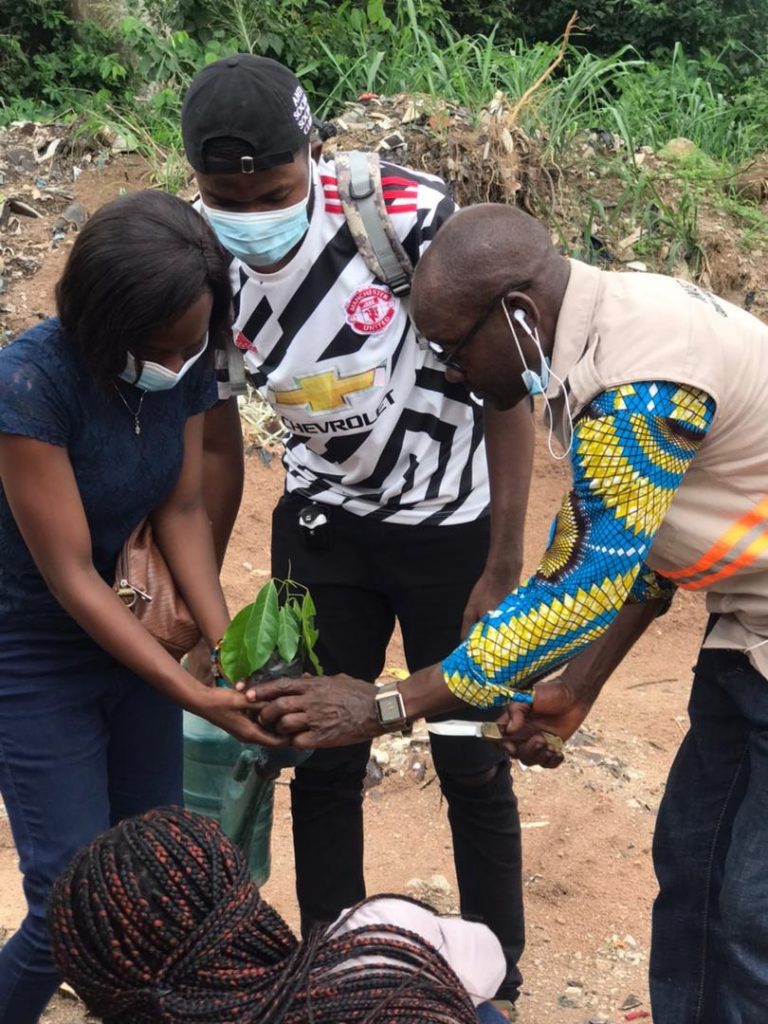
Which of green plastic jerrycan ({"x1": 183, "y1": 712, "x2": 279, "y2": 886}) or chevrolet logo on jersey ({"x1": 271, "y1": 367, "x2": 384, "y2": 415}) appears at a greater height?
chevrolet logo on jersey ({"x1": 271, "y1": 367, "x2": 384, "y2": 415})

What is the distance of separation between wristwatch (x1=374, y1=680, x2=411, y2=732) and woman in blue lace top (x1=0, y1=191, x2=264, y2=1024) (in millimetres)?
321

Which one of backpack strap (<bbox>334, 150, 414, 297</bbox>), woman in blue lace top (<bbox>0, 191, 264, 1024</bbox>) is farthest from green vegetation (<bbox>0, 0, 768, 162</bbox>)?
woman in blue lace top (<bbox>0, 191, 264, 1024</bbox>)

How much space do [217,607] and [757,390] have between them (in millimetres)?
1385

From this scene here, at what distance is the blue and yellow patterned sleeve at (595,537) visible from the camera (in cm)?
237

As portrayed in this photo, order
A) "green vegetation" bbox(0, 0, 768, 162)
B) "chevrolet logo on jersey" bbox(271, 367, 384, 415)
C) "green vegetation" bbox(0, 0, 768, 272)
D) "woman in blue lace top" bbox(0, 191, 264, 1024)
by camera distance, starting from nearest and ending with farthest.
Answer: "woman in blue lace top" bbox(0, 191, 264, 1024) → "chevrolet logo on jersey" bbox(271, 367, 384, 415) → "green vegetation" bbox(0, 0, 768, 272) → "green vegetation" bbox(0, 0, 768, 162)

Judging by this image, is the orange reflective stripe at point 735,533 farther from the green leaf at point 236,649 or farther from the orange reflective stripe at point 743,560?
the green leaf at point 236,649

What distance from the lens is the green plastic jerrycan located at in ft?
11.3

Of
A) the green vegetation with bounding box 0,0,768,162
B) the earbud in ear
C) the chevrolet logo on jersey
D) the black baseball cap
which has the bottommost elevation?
the green vegetation with bounding box 0,0,768,162

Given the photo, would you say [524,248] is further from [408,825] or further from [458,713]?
[408,825]

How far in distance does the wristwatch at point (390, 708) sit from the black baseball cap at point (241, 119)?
124cm

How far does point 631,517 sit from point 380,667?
128 cm

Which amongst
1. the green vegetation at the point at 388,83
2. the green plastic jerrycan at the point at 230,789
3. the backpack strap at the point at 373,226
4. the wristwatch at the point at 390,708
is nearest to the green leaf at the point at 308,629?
the wristwatch at the point at 390,708

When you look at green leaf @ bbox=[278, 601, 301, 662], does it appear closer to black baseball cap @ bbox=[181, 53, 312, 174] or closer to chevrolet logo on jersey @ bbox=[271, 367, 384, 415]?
chevrolet logo on jersey @ bbox=[271, 367, 384, 415]

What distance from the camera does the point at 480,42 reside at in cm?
1285
